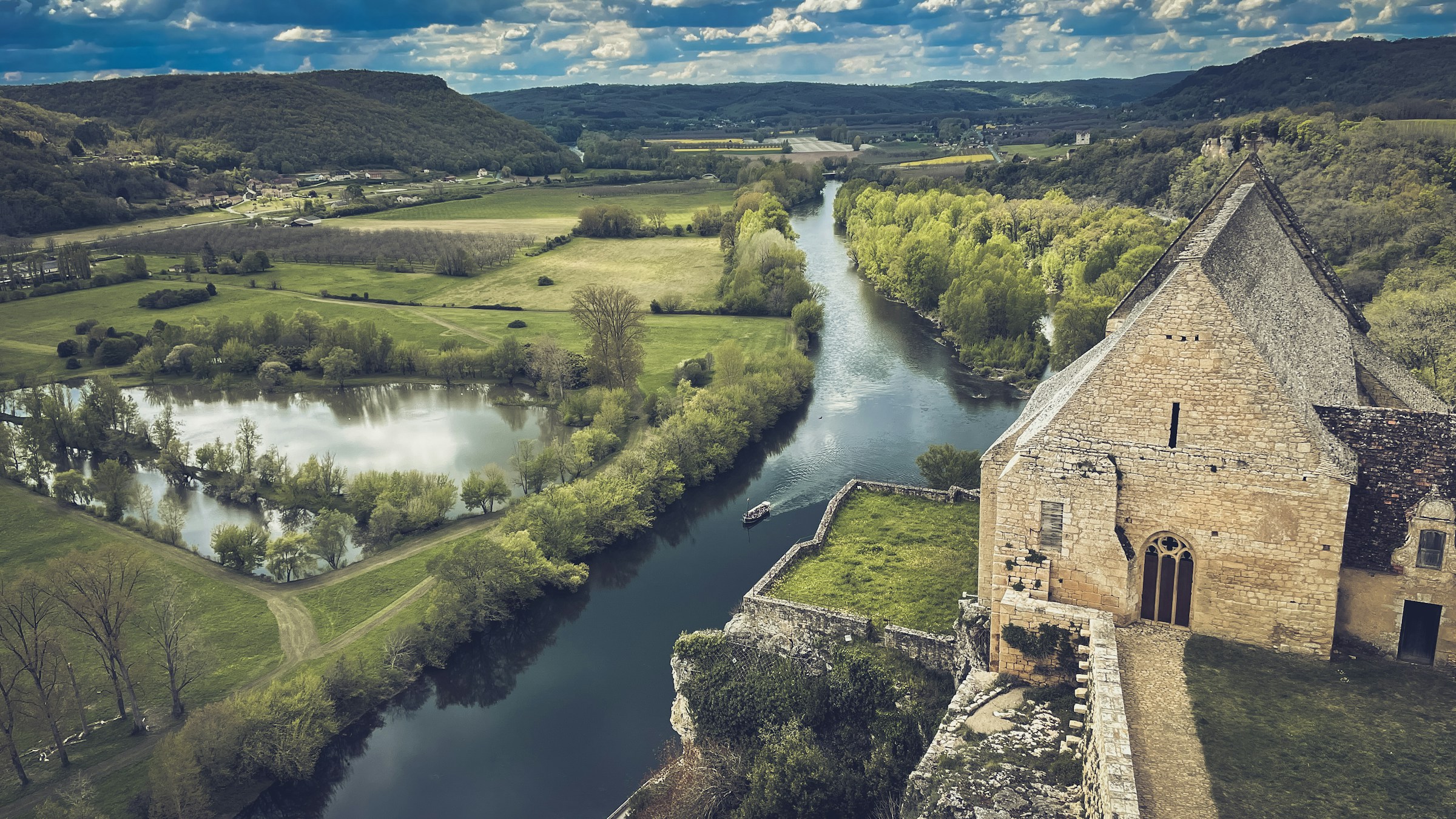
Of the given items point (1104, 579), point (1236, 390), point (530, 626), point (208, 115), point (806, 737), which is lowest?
point (530, 626)

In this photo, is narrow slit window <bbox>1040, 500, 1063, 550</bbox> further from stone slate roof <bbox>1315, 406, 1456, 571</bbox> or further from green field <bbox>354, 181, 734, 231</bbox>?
green field <bbox>354, 181, 734, 231</bbox>

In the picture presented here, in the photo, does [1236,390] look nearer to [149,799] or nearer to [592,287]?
[149,799]

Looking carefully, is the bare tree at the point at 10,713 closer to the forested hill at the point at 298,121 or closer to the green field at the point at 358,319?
the green field at the point at 358,319

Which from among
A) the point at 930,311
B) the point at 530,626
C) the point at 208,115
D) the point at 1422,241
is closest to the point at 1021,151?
the point at 930,311

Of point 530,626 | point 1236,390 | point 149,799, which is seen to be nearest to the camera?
point 1236,390

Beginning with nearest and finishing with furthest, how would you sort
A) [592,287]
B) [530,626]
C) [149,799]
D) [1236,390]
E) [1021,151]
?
[1236,390] < [149,799] < [530,626] < [592,287] < [1021,151]

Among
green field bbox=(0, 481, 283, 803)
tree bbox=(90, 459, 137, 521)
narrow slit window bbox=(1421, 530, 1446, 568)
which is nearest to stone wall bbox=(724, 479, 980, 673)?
narrow slit window bbox=(1421, 530, 1446, 568)
